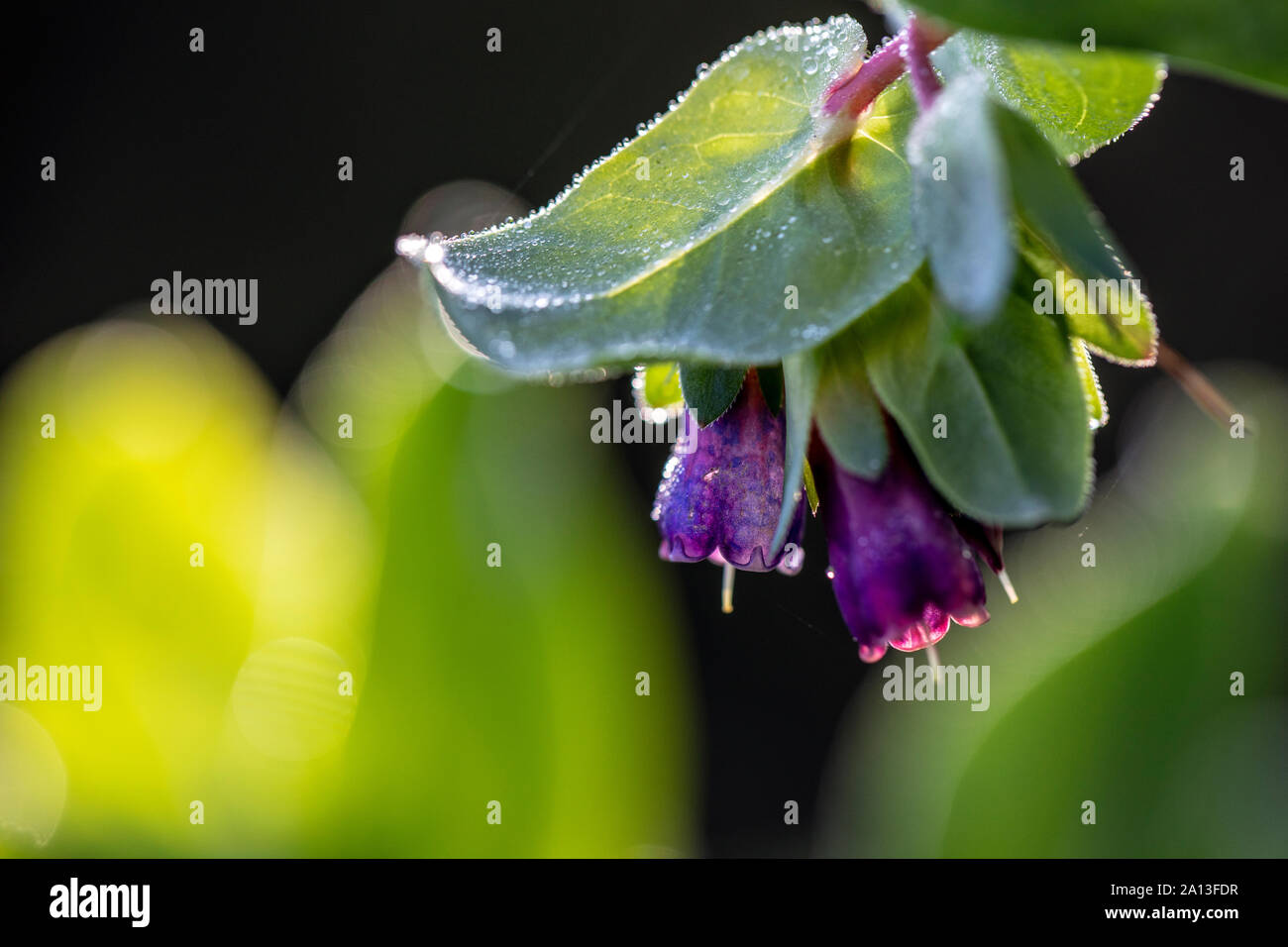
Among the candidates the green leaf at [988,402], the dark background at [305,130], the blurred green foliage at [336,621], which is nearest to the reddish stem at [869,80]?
the green leaf at [988,402]

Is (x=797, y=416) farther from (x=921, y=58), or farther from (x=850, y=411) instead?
(x=921, y=58)

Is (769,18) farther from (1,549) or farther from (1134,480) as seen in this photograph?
(1,549)

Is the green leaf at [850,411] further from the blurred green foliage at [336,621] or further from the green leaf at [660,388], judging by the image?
the blurred green foliage at [336,621]

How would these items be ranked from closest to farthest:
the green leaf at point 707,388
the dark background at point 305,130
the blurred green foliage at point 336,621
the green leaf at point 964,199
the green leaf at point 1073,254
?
the green leaf at point 964,199 < the green leaf at point 1073,254 < the green leaf at point 707,388 < the blurred green foliage at point 336,621 < the dark background at point 305,130

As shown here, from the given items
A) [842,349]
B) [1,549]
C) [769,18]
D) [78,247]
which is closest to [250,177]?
[78,247]

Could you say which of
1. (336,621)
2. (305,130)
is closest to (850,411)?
(336,621)

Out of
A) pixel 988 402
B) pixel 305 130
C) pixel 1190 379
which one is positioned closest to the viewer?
pixel 988 402

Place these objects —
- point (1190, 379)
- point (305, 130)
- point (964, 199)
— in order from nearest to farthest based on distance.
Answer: point (964, 199) → point (1190, 379) → point (305, 130)
